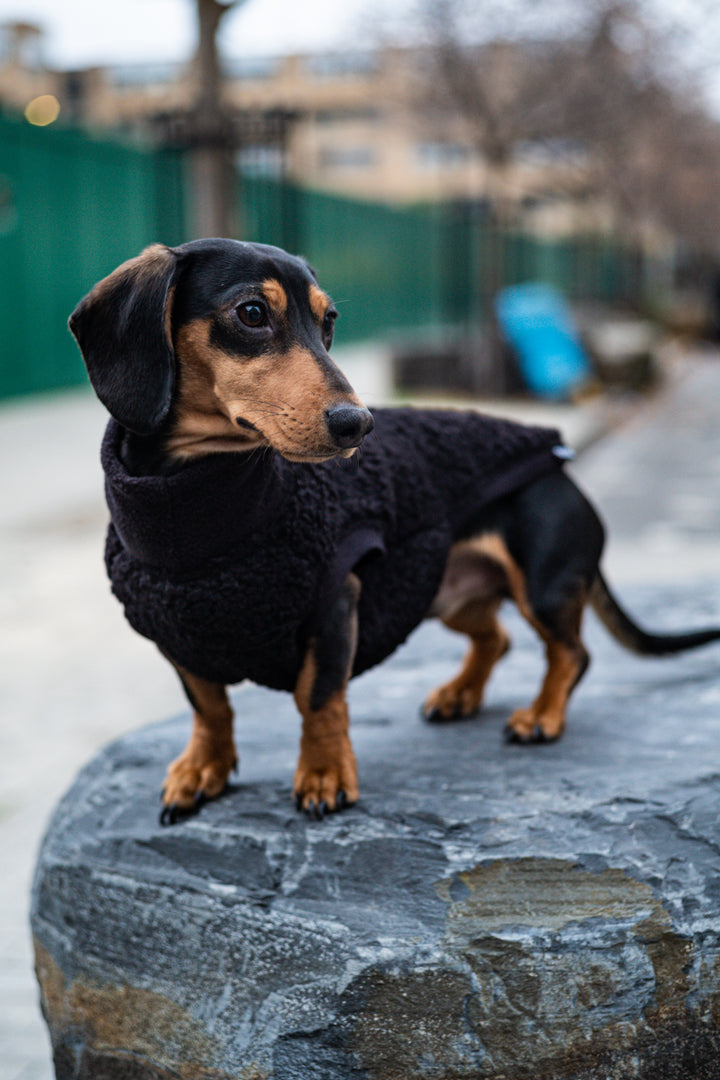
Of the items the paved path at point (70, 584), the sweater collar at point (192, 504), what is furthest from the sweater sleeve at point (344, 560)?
the paved path at point (70, 584)

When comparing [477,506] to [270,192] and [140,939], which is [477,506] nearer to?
[140,939]

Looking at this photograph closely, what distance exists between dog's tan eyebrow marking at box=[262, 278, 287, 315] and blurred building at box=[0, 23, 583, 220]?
6.11 meters

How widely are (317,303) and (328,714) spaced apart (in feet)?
2.87

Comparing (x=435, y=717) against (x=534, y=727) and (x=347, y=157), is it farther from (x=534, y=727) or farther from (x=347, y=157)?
(x=347, y=157)

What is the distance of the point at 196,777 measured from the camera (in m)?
2.66

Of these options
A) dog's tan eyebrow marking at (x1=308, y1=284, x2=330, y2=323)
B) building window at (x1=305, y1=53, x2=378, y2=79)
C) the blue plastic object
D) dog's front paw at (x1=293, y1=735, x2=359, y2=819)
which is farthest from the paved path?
building window at (x1=305, y1=53, x2=378, y2=79)

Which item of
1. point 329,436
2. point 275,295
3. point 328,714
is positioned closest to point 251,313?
point 275,295

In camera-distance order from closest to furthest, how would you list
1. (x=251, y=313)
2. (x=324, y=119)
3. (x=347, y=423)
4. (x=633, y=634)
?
(x=347, y=423)
(x=251, y=313)
(x=633, y=634)
(x=324, y=119)

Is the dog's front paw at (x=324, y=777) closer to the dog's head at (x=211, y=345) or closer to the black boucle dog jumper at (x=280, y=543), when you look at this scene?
the black boucle dog jumper at (x=280, y=543)

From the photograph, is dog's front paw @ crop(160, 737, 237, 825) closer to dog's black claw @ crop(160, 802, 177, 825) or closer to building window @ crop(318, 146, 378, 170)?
dog's black claw @ crop(160, 802, 177, 825)

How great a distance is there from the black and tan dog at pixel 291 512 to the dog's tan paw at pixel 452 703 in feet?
0.05

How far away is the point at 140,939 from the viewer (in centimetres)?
249

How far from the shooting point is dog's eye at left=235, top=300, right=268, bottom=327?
2.08 m

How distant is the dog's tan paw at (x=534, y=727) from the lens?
9.46 feet
